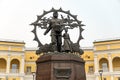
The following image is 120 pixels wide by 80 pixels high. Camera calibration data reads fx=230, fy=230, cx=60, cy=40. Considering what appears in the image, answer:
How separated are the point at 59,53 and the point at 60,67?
2.97 feet

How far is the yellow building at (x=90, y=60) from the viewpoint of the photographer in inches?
1623

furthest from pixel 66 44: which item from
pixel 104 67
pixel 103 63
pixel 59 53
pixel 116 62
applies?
pixel 103 63

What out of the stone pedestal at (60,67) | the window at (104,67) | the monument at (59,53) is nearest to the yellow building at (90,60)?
the window at (104,67)

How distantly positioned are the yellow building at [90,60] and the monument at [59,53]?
93.9 ft

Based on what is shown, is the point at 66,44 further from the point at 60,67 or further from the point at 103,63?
the point at 103,63

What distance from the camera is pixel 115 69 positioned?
41594mm

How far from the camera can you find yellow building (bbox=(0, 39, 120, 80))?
41.2m

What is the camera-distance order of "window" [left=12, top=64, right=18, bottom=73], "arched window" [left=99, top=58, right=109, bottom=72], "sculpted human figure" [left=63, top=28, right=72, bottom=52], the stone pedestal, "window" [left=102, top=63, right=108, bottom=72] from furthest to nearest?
"arched window" [left=99, top=58, right=109, bottom=72] → "window" [left=12, top=64, right=18, bottom=73] → "window" [left=102, top=63, right=108, bottom=72] → "sculpted human figure" [left=63, top=28, right=72, bottom=52] → the stone pedestal

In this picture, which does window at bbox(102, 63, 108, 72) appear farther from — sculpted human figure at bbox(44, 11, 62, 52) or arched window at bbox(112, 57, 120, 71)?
sculpted human figure at bbox(44, 11, 62, 52)

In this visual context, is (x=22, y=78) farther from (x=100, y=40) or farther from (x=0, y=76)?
(x=100, y=40)

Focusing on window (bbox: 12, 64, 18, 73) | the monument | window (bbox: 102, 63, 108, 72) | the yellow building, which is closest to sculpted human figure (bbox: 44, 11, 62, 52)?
the monument

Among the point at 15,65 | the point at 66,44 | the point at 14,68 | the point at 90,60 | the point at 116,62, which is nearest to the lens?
the point at 66,44

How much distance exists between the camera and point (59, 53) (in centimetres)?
1213

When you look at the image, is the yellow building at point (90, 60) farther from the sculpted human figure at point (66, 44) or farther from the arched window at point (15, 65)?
the sculpted human figure at point (66, 44)
